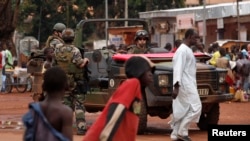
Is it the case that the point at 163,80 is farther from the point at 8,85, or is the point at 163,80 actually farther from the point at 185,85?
the point at 8,85

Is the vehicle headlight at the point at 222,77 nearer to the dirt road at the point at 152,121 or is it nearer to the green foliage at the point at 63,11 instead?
the dirt road at the point at 152,121

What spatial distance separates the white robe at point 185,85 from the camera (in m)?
11.5

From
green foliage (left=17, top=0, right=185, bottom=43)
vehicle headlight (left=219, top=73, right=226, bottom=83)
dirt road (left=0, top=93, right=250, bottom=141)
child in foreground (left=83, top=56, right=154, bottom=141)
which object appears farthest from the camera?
green foliage (left=17, top=0, right=185, bottom=43)

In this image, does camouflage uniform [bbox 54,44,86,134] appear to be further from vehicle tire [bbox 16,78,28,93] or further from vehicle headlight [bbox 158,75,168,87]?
vehicle tire [bbox 16,78,28,93]

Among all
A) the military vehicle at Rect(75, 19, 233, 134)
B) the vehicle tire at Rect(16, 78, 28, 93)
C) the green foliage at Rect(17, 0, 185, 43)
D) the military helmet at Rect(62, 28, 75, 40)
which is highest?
the green foliage at Rect(17, 0, 185, 43)

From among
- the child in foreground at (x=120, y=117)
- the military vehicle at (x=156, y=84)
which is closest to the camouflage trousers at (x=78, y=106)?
the military vehicle at (x=156, y=84)

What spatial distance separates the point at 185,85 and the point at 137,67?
5050 mm

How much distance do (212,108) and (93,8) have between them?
4256 cm

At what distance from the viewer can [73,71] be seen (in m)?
13.1

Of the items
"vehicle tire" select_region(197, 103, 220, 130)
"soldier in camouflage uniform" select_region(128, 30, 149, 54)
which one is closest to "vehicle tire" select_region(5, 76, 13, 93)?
"soldier in camouflage uniform" select_region(128, 30, 149, 54)

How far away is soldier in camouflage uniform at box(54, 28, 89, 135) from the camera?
1298 cm

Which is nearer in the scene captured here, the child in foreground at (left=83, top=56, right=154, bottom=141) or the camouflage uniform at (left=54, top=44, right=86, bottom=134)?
the child in foreground at (left=83, top=56, right=154, bottom=141)

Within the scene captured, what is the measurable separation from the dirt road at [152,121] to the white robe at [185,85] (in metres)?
1.45

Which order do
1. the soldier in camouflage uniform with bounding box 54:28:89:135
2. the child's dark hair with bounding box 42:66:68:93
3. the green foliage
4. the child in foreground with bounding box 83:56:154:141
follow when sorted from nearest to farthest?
the child's dark hair with bounding box 42:66:68:93, the child in foreground with bounding box 83:56:154:141, the soldier in camouflage uniform with bounding box 54:28:89:135, the green foliage
